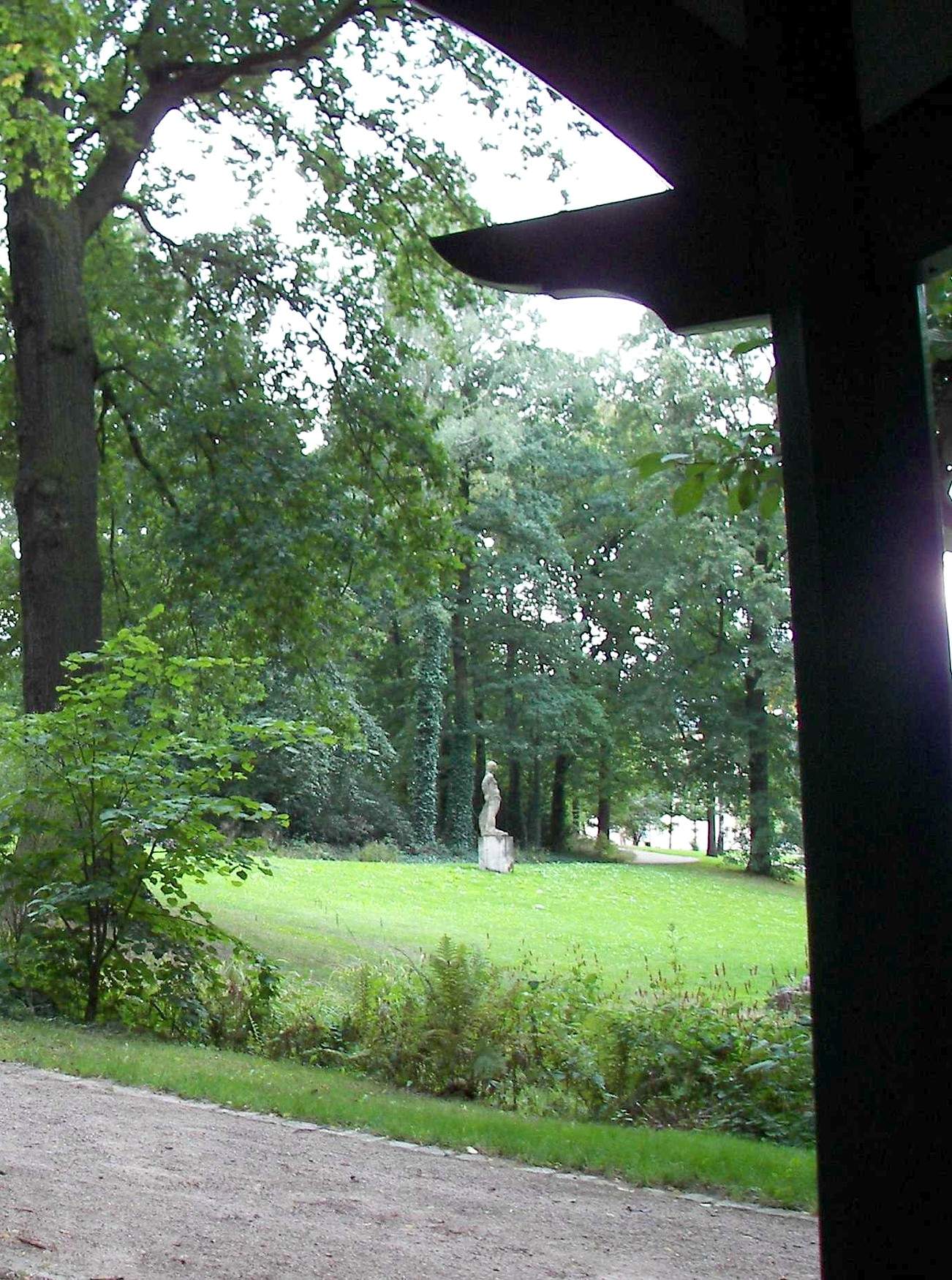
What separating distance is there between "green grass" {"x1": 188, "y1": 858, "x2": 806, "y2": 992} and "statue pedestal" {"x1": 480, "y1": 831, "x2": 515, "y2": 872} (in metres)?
0.34

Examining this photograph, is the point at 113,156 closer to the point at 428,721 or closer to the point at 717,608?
the point at 428,721

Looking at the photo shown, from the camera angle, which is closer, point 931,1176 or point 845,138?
point 931,1176

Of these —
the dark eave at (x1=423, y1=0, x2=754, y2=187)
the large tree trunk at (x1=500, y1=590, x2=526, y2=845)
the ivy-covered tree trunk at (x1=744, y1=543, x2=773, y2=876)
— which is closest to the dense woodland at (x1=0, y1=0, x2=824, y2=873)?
the dark eave at (x1=423, y1=0, x2=754, y2=187)

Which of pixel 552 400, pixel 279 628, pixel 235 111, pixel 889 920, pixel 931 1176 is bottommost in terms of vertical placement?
pixel 931 1176

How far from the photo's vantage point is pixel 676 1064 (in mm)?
6695

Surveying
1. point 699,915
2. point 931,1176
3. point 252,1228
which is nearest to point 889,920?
point 931,1176

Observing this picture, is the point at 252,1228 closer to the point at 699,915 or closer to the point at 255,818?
the point at 255,818

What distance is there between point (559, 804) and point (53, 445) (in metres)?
28.1

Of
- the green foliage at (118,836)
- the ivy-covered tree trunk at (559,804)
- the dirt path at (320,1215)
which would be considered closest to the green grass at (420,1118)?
the dirt path at (320,1215)

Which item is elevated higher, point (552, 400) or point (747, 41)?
point (552, 400)

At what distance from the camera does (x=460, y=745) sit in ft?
114

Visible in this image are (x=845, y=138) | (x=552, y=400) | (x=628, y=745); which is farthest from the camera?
(x=628, y=745)

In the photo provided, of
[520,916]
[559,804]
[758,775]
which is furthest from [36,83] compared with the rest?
[559,804]

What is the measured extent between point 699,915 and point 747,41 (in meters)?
20.2
